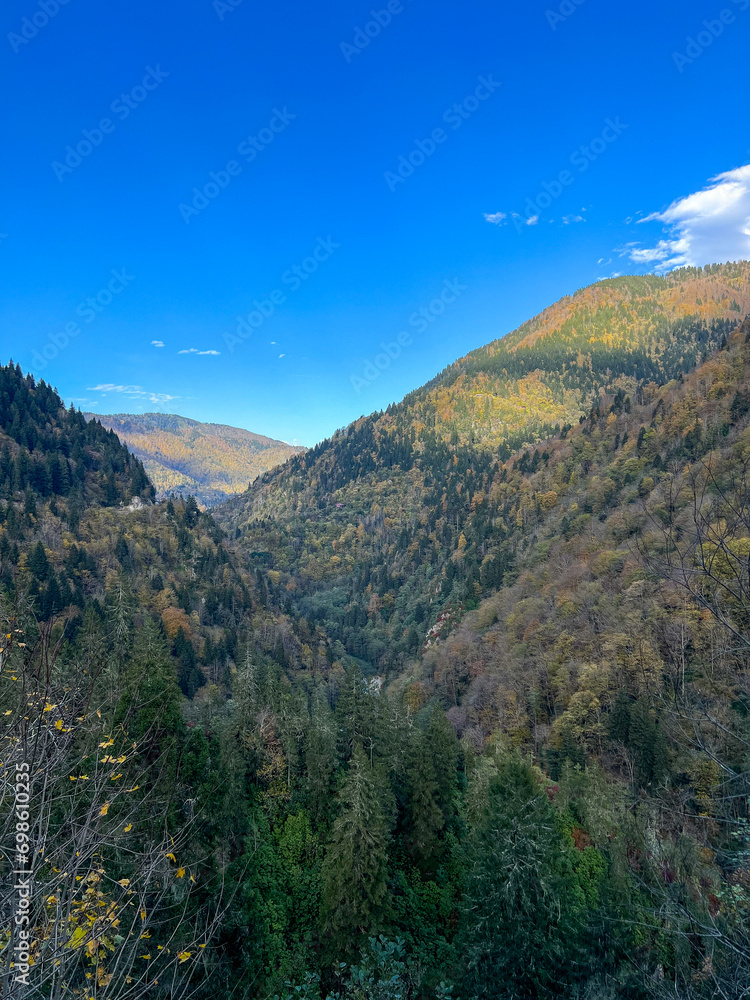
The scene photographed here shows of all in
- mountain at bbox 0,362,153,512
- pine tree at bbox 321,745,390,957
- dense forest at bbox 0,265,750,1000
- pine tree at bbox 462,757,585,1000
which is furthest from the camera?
mountain at bbox 0,362,153,512

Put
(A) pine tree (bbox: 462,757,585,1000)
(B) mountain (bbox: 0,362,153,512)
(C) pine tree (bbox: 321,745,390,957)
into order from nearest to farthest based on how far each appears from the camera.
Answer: (A) pine tree (bbox: 462,757,585,1000)
(C) pine tree (bbox: 321,745,390,957)
(B) mountain (bbox: 0,362,153,512)

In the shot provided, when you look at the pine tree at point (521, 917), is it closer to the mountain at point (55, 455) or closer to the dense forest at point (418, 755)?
the dense forest at point (418, 755)

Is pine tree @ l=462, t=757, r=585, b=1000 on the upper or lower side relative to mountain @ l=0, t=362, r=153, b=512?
lower

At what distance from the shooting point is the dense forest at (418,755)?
6.88 meters

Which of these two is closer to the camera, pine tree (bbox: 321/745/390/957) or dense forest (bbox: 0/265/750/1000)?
dense forest (bbox: 0/265/750/1000)

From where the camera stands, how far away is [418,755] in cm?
3412

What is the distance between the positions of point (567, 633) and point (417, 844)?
2796cm

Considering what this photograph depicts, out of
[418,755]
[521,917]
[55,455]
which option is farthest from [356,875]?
→ [55,455]

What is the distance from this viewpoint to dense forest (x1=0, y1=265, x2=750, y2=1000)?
688 cm

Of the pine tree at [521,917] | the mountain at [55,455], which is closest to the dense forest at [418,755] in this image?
the pine tree at [521,917]

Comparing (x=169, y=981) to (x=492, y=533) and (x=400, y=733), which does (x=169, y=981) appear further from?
(x=492, y=533)

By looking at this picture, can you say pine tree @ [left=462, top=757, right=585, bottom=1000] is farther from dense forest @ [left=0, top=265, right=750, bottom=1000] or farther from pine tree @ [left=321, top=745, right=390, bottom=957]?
pine tree @ [left=321, top=745, right=390, bottom=957]

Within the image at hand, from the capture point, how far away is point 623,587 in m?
48.8

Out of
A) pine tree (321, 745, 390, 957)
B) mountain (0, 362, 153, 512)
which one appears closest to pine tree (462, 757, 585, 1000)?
pine tree (321, 745, 390, 957)
